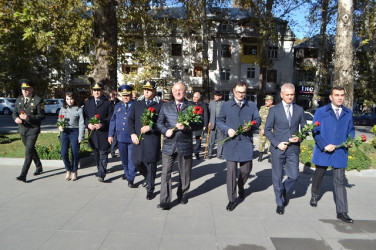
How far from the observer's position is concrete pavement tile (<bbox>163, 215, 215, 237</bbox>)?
3.90 m

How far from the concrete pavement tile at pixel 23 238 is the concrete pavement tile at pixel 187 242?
1.51 meters

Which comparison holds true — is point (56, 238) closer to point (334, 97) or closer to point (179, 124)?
point (179, 124)

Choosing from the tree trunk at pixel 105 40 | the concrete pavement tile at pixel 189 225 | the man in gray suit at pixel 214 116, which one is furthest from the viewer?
the tree trunk at pixel 105 40

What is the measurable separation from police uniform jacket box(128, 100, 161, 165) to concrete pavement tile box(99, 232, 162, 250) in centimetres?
155

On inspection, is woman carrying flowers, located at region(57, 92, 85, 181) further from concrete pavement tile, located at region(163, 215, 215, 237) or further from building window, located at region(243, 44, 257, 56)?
building window, located at region(243, 44, 257, 56)

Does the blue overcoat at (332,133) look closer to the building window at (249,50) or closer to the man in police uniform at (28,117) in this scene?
the man in police uniform at (28,117)

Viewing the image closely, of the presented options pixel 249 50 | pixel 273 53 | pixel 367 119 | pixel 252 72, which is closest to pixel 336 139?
pixel 367 119

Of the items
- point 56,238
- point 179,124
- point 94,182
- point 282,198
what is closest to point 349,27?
point 282,198

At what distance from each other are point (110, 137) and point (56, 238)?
2746 millimetres

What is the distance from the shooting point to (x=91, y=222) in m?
4.17

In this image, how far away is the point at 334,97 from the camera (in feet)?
15.1

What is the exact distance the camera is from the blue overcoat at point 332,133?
4527 mm

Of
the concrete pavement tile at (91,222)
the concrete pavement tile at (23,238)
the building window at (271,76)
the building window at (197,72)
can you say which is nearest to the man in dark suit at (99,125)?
the concrete pavement tile at (91,222)

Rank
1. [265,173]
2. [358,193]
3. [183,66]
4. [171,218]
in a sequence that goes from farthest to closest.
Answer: [183,66] → [265,173] → [358,193] → [171,218]
